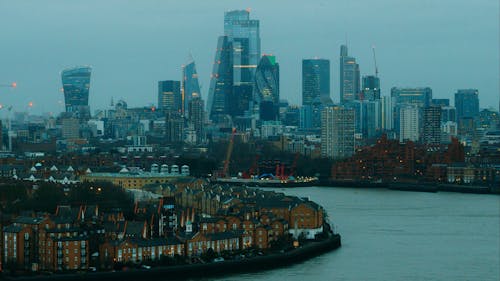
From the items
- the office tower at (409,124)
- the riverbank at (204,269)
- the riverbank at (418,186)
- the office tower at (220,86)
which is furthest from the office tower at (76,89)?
the riverbank at (204,269)

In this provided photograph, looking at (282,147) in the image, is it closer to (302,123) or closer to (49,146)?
(49,146)

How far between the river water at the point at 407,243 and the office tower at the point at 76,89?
36.6 meters

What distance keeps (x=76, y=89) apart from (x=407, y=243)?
4367 cm

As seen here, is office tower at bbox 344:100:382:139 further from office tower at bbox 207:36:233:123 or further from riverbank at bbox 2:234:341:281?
riverbank at bbox 2:234:341:281

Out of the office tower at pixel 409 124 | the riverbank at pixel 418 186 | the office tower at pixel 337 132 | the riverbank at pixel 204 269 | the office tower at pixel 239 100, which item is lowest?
the riverbank at pixel 204 269

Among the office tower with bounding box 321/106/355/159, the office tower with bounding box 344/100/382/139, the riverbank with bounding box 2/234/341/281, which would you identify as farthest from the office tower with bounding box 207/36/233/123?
the riverbank with bounding box 2/234/341/281

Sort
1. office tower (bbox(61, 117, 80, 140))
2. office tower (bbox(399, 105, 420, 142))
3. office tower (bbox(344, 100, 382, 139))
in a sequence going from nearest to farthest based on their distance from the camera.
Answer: office tower (bbox(61, 117, 80, 140)) → office tower (bbox(399, 105, 420, 142)) → office tower (bbox(344, 100, 382, 139))

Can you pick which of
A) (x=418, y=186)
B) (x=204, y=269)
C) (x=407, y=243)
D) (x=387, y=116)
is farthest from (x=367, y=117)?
(x=204, y=269)

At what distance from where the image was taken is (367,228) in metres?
13.4

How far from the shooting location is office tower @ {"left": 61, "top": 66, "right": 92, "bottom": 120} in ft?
177

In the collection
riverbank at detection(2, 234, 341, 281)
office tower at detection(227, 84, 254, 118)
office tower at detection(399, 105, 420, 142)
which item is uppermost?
office tower at detection(227, 84, 254, 118)

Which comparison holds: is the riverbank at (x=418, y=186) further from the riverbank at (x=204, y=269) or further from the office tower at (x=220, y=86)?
the office tower at (x=220, y=86)

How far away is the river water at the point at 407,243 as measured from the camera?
10.0 metres

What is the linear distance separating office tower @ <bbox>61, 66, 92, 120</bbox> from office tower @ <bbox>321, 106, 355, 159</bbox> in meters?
21.1
